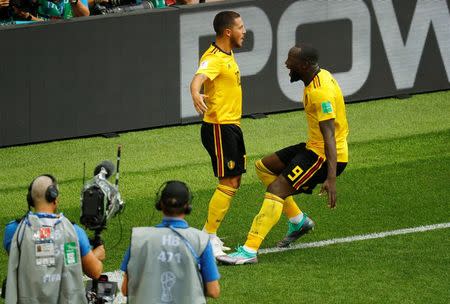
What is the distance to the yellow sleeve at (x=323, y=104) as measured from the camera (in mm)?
11578

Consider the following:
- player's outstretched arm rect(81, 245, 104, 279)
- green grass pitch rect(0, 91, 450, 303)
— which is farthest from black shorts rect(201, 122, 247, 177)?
player's outstretched arm rect(81, 245, 104, 279)

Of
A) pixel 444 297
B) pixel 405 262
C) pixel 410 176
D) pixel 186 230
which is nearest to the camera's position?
pixel 186 230

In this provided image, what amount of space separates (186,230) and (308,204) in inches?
231

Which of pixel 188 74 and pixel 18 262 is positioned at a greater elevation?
pixel 188 74

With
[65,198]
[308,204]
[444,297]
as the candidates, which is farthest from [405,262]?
[65,198]

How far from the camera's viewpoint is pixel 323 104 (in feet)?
38.0

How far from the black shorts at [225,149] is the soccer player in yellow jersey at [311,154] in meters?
0.38

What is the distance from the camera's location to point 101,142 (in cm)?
1648

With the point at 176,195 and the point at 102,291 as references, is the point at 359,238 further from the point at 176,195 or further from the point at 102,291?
the point at 176,195

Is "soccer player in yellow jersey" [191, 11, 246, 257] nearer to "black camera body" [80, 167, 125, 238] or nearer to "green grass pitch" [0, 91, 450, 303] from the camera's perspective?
"green grass pitch" [0, 91, 450, 303]

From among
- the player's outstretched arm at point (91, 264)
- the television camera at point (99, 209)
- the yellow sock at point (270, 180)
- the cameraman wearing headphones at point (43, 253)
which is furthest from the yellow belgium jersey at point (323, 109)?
the cameraman wearing headphones at point (43, 253)

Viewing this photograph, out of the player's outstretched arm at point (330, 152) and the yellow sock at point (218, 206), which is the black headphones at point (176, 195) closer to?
the player's outstretched arm at point (330, 152)

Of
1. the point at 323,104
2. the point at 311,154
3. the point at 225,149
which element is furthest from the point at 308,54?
the point at 225,149

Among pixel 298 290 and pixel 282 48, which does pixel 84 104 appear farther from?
pixel 298 290
